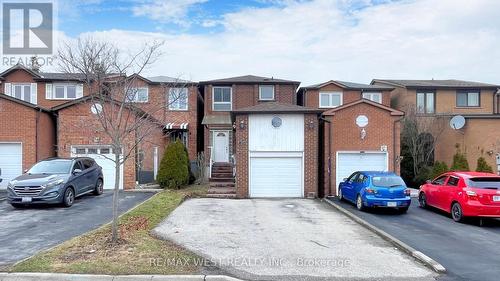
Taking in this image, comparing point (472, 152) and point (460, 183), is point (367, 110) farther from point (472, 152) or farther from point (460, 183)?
point (472, 152)

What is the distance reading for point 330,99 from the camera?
3008 cm

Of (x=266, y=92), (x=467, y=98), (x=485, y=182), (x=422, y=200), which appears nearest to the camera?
(x=485, y=182)

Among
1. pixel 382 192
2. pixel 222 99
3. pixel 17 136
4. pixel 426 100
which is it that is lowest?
pixel 382 192

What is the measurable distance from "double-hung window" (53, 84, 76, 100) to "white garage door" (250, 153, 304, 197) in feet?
50.5

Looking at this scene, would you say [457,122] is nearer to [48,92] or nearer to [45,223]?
[45,223]

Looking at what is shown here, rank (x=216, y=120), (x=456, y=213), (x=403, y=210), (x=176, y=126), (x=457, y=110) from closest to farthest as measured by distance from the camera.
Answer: (x=456, y=213) → (x=403, y=210) → (x=176, y=126) → (x=216, y=120) → (x=457, y=110)

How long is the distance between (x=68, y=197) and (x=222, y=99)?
596 inches

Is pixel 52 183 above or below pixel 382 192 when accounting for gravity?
above

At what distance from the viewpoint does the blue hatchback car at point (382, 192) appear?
14.8 m

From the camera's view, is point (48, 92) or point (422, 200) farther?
point (48, 92)

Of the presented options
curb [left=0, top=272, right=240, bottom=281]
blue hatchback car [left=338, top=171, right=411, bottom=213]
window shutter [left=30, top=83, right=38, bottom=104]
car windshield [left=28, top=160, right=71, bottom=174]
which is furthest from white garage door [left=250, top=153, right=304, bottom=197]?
window shutter [left=30, top=83, right=38, bottom=104]

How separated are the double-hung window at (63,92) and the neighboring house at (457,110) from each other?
76.8ft

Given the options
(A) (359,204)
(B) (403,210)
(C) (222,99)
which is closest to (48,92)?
(C) (222,99)

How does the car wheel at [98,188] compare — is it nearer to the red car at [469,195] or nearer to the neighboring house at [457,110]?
the red car at [469,195]
